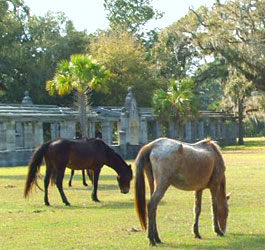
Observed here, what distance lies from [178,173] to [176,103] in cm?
4230

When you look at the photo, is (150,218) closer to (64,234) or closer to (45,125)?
(64,234)

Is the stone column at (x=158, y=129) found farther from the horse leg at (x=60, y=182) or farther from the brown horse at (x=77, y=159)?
the horse leg at (x=60, y=182)

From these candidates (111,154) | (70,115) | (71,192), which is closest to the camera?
(111,154)

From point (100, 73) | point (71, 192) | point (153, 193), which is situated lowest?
point (71, 192)

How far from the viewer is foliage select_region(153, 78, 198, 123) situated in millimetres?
52688

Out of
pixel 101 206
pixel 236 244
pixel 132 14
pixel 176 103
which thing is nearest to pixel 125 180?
pixel 101 206

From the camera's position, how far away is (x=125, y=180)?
1677cm

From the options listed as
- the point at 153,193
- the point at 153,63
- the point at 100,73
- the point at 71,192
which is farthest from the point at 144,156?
the point at 153,63

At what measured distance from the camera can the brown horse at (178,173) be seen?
10328 millimetres

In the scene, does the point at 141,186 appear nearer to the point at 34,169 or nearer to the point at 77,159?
the point at 34,169

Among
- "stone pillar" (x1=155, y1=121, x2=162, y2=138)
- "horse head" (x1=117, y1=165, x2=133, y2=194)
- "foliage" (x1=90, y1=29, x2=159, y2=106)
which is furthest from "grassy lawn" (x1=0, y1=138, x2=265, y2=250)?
"foliage" (x1=90, y1=29, x2=159, y2=106)

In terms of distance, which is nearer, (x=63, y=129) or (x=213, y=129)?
(x=63, y=129)

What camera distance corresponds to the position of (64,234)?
11625 millimetres

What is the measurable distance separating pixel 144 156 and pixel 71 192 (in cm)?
969
